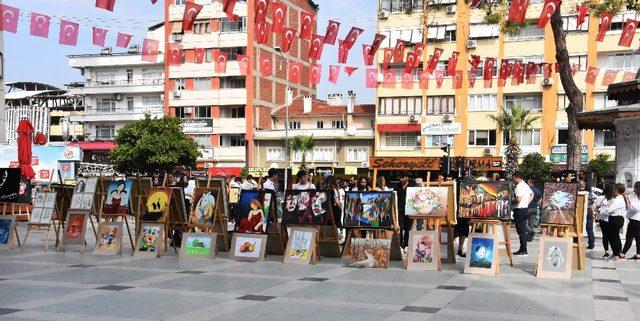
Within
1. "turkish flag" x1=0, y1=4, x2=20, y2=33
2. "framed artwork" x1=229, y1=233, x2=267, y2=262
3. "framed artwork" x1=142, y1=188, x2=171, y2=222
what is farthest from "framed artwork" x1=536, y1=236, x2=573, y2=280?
"turkish flag" x1=0, y1=4, x2=20, y2=33

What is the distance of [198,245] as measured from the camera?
13750mm

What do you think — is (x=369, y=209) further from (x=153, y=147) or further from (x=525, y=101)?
(x=153, y=147)

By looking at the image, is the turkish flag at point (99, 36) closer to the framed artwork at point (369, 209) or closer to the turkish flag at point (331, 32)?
the turkish flag at point (331, 32)

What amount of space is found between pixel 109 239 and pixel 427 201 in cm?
625

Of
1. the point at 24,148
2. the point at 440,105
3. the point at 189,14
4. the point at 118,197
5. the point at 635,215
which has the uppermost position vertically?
the point at 440,105

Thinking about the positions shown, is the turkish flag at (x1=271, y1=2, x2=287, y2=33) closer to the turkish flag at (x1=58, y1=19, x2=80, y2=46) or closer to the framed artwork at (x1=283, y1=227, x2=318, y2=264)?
the turkish flag at (x1=58, y1=19, x2=80, y2=46)

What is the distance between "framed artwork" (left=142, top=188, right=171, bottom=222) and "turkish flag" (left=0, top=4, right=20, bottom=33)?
5.06 meters

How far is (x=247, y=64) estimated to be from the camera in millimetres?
53812

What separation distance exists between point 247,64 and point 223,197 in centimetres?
4050

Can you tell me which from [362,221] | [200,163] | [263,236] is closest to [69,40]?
[263,236]

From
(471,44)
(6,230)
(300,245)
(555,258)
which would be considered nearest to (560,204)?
(555,258)

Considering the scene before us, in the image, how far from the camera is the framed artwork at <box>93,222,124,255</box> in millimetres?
14328

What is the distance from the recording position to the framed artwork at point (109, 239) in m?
14.3

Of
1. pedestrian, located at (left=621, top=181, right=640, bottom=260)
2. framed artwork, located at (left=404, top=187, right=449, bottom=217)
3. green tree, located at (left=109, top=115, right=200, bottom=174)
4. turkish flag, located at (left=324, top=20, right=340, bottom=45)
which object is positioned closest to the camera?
framed artwork, located at (left=404, top=187, right=449, bottom=217)
